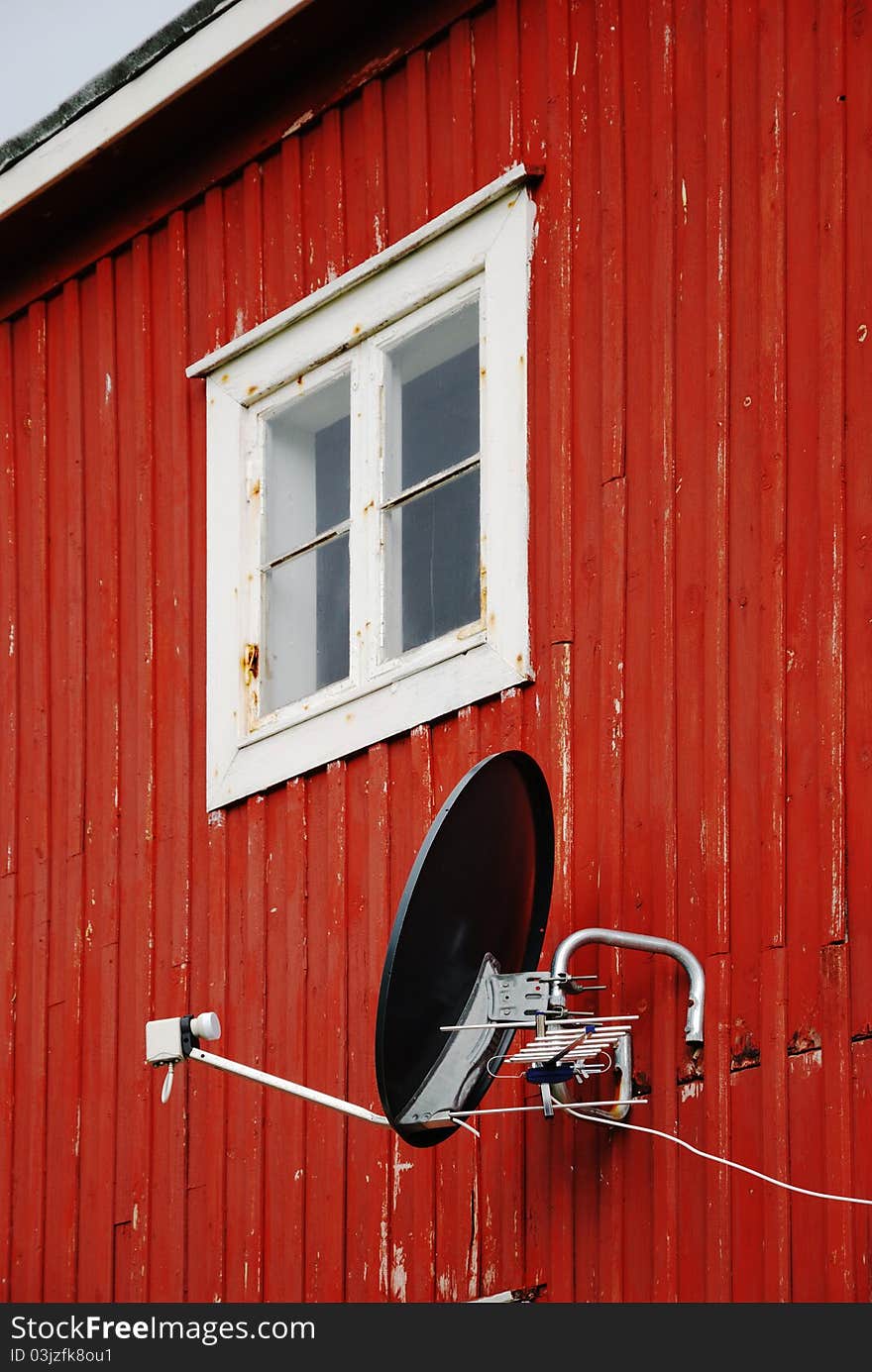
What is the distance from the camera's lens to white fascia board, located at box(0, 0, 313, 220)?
8625mm

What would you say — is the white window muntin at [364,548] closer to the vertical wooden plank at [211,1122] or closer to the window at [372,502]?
the window at [372,502]

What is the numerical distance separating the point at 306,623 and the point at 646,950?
218 cm

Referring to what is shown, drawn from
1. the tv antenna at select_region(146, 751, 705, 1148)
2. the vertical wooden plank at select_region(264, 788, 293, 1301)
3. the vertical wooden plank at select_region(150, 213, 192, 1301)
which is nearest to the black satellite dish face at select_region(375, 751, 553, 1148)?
the tv antenna at select_region(146, 751, 705, 1148)

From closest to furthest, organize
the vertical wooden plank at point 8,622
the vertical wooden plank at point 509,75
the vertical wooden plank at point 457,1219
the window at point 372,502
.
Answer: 1. the vertical wooden plank at point 457,1219
2. the window at point 372,502
3. the vertical wooden plank at point 509,75
4. the vertical wooden plank at point 8,622

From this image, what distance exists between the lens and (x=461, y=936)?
642cm

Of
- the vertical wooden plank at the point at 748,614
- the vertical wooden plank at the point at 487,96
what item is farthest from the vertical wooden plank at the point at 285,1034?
the vertical wooden plank at the point at 487,96

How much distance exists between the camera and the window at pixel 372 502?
7.55 m

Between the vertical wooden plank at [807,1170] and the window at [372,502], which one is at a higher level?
the window at [372,502]

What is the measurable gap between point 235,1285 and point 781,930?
7.69 ft

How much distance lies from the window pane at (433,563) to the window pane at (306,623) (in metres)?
0.27

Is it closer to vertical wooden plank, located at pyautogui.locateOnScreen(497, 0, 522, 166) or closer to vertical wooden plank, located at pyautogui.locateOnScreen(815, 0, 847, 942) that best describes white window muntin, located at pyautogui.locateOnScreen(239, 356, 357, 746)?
vertical wooden plank, located at pyautogui.locateOnScreen(497, 0, 522, 166)

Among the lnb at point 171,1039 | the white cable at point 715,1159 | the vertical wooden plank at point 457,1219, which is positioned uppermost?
the lnb at point 171,1039

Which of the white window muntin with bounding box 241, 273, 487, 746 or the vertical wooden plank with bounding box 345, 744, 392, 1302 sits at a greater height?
the white window muntin with bounding box 241, 273, 487, 746

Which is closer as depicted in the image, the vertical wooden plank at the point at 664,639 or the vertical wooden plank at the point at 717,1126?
the vertical wooden plank at the point at 717,1126
